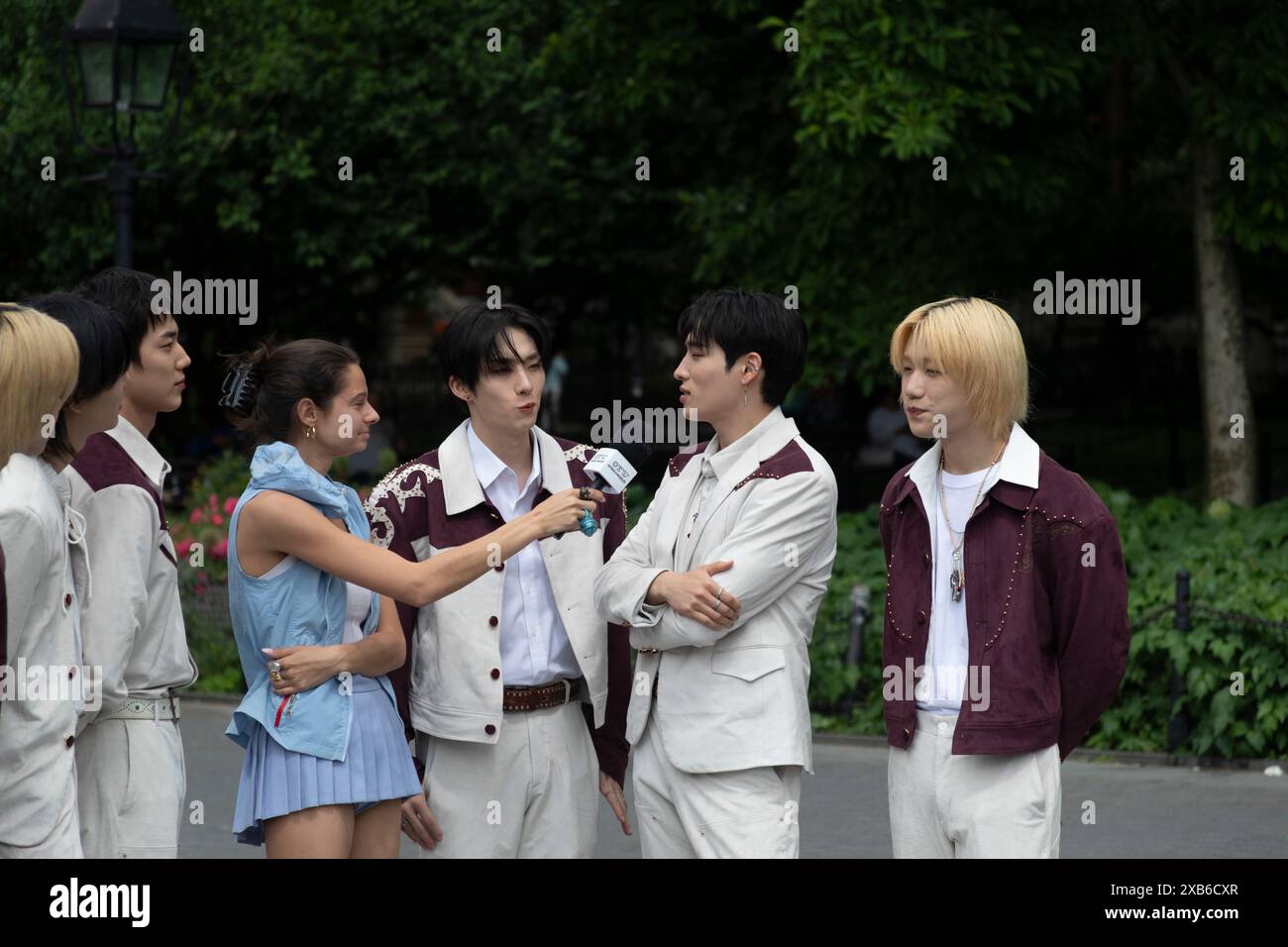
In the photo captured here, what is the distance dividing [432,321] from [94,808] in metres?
36.6

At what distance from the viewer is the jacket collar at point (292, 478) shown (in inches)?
163

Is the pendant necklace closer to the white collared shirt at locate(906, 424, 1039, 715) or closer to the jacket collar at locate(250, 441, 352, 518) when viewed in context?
the white collared shirt at locate(906, 424, 1039, 715)

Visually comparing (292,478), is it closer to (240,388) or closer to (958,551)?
(240,388)

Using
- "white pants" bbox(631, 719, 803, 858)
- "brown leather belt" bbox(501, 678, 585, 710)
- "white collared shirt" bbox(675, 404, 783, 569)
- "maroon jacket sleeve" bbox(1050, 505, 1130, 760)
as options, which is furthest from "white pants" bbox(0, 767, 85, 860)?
"maroon jacket sleeve" bbox(1050, 505, 1130, 760)

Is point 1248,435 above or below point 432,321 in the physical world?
below

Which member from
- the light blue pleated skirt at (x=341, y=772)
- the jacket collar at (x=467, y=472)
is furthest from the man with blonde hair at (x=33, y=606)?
the jacket collar at (x=467, y=472)

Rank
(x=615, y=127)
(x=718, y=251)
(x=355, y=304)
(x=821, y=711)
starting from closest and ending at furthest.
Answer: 1. (x=821, y=711)
2. (x=718, y=251)
3. (x=615, y=127)
4. (x=355, y=304)

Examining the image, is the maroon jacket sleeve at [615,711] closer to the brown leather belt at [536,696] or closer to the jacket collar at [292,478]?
the brown leather belt at [536,696]

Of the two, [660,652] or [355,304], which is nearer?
[660,652]

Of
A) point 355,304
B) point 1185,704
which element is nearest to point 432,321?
point 355,304

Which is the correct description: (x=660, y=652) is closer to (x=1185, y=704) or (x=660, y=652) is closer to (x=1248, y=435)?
(x=1185, y=704)

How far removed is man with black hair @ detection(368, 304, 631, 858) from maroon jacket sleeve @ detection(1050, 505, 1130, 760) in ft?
3.93

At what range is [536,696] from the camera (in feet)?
14.7

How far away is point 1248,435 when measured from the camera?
1359 cm
